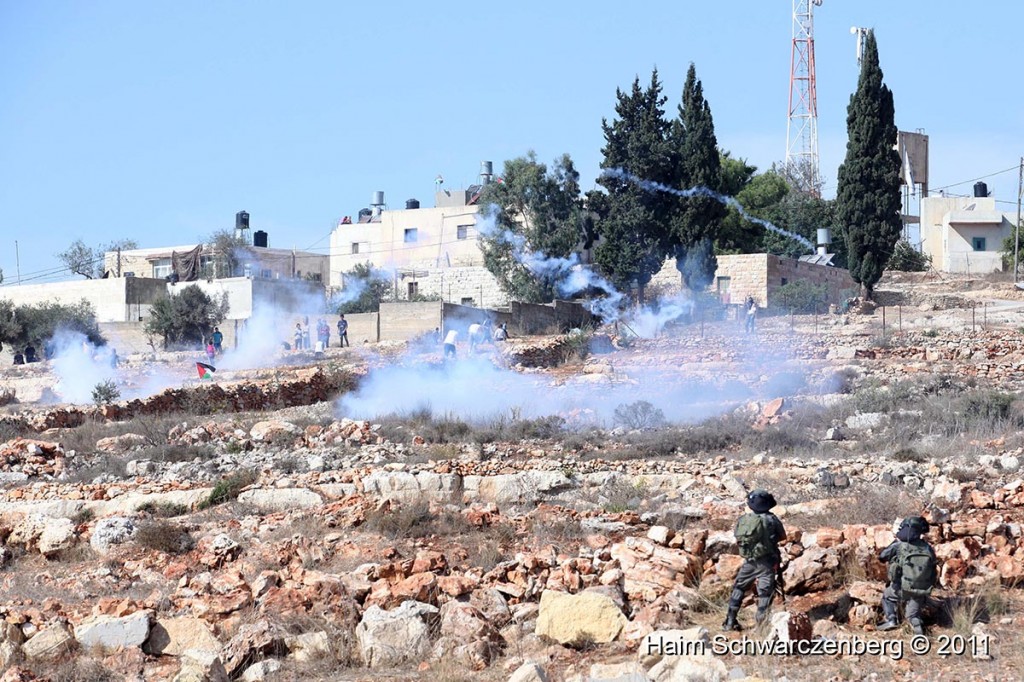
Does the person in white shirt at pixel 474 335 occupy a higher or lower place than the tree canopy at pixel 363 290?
lower

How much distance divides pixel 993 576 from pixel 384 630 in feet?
14.1

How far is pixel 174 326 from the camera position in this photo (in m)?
41.7

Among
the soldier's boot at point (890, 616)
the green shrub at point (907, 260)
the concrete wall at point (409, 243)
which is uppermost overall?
the concrete wall at point (409, 243)

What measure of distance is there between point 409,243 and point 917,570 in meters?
43.6

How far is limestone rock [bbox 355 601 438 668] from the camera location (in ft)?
29.2

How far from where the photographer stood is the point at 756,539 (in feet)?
29.3

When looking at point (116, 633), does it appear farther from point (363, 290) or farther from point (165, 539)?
point (363, 290)

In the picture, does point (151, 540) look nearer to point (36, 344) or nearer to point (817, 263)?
point (36, 344)

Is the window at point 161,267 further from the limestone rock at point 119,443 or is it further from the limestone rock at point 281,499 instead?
the limestone rock at point 281,499

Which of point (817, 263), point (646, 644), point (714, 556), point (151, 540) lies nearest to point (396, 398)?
point (151, 540)

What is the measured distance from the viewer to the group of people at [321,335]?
34281mm

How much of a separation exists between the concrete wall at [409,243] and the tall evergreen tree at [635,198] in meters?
8.10

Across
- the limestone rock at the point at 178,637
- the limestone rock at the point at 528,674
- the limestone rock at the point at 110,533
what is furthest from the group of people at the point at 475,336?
the limestone rock at the point at 528,674

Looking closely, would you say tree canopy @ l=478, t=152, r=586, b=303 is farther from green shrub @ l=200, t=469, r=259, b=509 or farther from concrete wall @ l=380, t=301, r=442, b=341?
green shrub @ l=200, t=469, r=259, b=509
